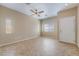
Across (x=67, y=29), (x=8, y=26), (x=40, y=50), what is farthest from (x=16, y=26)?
(x=67, y=29)

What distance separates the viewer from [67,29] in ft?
16.6

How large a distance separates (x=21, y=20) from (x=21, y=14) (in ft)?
1.41

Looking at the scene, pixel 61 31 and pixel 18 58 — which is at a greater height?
pixel 61 31

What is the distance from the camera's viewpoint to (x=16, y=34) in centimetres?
551

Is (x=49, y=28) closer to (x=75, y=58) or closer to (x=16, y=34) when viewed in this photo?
(x=16, y=34)

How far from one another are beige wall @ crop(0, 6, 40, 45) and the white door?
2729 mm

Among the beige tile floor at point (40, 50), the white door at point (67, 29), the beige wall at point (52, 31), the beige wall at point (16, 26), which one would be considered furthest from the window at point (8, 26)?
the beige wall at point (52, 31)

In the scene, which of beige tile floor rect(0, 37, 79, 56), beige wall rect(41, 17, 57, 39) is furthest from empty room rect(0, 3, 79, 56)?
beige wall rect(41, 17, 57, 39)

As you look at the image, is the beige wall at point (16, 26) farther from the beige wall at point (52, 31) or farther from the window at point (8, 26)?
the beige wall at point (52, 31)

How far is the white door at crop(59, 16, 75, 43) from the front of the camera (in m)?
4.72

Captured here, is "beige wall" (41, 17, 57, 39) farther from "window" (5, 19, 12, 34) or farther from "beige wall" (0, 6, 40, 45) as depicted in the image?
"window" (5, 19, 12, 34)

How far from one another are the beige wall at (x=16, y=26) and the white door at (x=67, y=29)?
273 centimetres

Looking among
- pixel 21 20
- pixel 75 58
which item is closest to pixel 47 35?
pixel 21 20

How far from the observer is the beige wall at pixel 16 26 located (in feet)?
14.5
